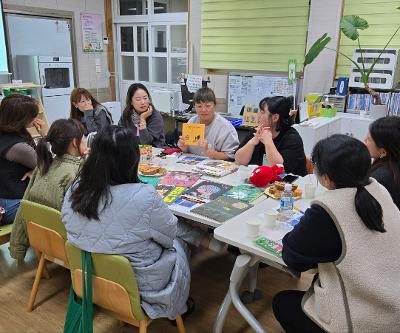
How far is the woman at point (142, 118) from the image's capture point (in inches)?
123

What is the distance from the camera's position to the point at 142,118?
315 cm

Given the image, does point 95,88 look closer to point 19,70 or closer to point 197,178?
point 19,70

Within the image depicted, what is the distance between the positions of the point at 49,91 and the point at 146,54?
1640 mm

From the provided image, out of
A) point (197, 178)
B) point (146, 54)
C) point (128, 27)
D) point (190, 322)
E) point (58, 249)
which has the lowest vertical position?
point (190, 322)

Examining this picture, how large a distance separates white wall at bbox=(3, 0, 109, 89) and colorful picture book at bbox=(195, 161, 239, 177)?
12.6 ft

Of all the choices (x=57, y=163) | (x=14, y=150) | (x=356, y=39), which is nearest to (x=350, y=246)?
(x=57, y=163)

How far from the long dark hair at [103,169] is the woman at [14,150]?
3.30 ft

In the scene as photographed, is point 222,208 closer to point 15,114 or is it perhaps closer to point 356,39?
point 15,114

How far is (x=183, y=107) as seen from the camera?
16.8ft

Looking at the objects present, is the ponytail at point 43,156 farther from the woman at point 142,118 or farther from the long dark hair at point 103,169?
the woman at point 142,118

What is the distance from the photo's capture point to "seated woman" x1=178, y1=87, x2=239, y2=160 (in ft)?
9.24

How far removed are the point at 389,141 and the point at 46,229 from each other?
5.60 feet

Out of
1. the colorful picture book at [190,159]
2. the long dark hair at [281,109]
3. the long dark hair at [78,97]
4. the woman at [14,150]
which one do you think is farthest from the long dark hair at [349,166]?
the long dark hair at [78,97]

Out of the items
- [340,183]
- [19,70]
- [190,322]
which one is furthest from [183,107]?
[340,183]
